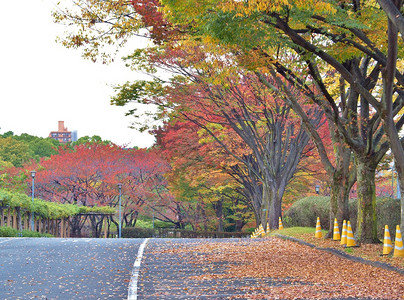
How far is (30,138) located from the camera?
7944cm

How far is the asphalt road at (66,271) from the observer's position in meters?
8.77

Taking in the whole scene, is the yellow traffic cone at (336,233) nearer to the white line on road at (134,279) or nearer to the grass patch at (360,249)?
the grass patch at (360,249)

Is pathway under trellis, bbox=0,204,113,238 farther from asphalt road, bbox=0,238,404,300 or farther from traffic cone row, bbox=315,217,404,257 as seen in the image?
traffic cone row, bbox=315,217,404,257

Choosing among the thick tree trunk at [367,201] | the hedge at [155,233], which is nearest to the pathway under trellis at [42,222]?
the hedge at [155,233]

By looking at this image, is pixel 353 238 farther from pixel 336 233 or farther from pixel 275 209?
pixel 275 209

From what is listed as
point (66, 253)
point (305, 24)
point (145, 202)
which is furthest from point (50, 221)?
Answer: point (305, 24)

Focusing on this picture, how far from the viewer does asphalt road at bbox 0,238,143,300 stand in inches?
345

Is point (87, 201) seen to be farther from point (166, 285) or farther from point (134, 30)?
point (166, 285)

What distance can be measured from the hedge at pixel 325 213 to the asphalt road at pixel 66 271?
7424 millimetres

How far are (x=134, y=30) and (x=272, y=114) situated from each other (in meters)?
11.1

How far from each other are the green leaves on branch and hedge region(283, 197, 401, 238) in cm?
1794

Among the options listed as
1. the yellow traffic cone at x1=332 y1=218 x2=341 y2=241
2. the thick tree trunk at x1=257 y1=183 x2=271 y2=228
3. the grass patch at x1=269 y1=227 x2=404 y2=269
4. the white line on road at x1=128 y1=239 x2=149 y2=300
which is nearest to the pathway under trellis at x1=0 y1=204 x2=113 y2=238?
the thick tree trunk at x1=257 y1=183 x2=271 y2=228

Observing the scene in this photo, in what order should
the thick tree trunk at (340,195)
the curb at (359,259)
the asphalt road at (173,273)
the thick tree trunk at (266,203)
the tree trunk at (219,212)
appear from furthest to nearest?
1. the tree trunk at (219,212)
2. the thick tree trunk at (266,203)
3. the thick tree trunk at (340,195)
4. the curb at (359,259)
5. the asphalt road at (173,273)

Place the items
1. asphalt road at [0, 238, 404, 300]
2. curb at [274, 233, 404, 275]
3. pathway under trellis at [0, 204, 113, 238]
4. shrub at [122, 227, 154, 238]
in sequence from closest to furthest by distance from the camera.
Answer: asphalt road at [0, 238, 404, 300] → curb at [274, 233, 404, 275] → pathway under trellis at [0, 204, 113, 238] → shrub at [122, 227, 154, 238]
